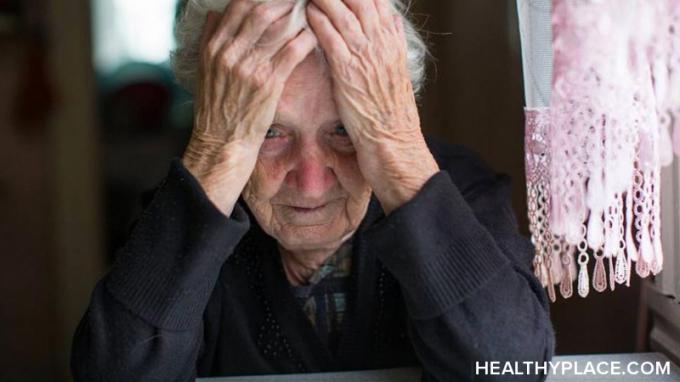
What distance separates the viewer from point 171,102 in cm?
409

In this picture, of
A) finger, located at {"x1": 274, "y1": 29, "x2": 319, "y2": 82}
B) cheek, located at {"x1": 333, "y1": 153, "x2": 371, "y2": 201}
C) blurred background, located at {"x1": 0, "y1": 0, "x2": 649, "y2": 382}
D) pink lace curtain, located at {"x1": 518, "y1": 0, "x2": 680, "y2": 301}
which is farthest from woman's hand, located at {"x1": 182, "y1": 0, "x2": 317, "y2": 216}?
blurred background, located at {"x1": 0, "y1": 0, "x2": 649, "y2": 382}

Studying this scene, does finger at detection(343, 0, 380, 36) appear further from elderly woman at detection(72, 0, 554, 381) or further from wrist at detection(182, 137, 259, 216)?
wrist at detection(182, 137, 259, 216)

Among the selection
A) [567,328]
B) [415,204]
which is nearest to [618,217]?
[415,204]

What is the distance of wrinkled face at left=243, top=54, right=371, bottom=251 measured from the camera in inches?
50.1

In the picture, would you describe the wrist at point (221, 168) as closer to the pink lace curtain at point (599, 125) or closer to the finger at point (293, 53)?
the finger at point (293, 53)

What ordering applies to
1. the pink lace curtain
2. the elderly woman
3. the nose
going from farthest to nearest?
the nose → the elderly woman → the pink lace curtain

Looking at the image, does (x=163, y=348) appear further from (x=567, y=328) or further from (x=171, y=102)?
(x=171, y=102)

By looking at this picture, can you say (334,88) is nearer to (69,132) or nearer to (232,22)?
(232,22)

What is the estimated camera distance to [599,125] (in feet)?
3.71

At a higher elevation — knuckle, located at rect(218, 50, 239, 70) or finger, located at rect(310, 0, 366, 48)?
finger, located at rect(310, 0, 366, 48)

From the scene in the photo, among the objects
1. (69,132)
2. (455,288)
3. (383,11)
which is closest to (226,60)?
(383,11)

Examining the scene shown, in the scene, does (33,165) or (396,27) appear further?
(33,165)

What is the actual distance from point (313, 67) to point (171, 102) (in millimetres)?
2938

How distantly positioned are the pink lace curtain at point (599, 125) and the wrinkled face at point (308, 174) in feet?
0.94
